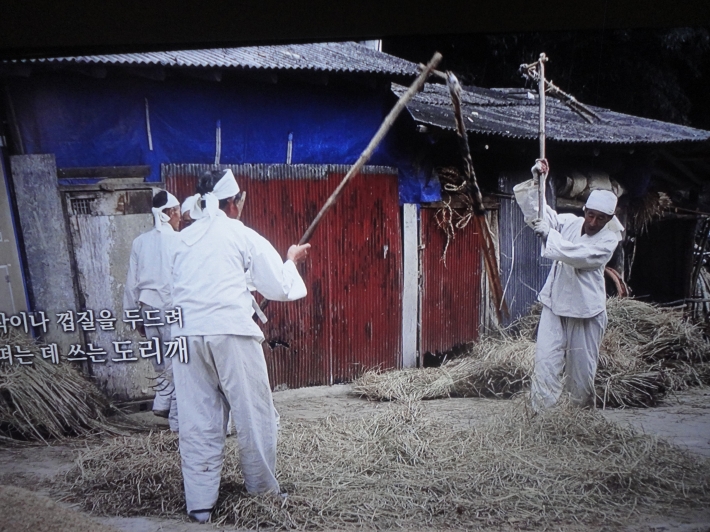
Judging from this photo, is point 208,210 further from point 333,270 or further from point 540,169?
point 540,169

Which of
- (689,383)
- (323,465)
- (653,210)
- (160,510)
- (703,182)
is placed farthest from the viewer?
(653,210)

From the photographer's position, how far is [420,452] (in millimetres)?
2588

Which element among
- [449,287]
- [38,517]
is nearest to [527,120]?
[449,287]

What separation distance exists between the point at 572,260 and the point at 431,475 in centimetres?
117

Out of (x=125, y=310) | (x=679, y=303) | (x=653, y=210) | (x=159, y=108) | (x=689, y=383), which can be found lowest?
(x=689, y=383)

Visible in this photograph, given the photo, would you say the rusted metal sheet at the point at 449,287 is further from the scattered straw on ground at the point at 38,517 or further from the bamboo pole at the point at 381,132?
the scattered straw on ground at the point at 38,517

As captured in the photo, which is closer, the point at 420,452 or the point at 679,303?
the point at 420,452

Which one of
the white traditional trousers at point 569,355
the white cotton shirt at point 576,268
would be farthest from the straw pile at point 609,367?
the white cotton shirt at point 576,268

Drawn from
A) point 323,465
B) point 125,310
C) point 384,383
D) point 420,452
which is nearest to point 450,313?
point 384,383

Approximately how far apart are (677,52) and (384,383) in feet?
6.60

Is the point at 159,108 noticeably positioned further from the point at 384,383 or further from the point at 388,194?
the point at 384,383

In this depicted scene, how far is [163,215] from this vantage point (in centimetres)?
246

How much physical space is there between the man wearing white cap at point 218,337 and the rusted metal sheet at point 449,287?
1179 mm

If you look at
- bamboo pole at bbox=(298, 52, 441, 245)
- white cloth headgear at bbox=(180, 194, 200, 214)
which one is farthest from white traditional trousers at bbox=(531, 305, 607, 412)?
white cloth headgear at bbox=(180, 194, 200, 214)
